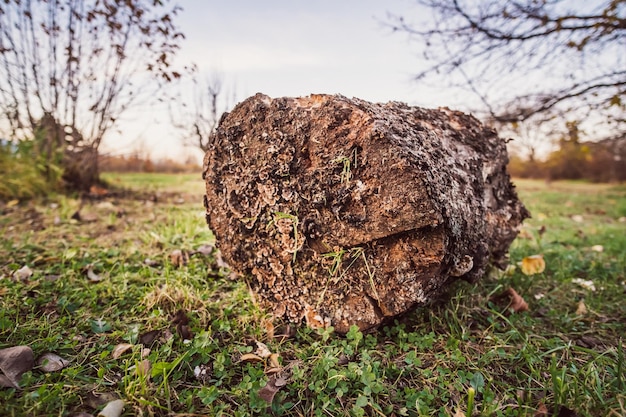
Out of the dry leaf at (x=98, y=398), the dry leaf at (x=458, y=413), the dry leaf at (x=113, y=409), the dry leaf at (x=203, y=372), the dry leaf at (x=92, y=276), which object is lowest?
the dry leaf at (x=458, y=413)

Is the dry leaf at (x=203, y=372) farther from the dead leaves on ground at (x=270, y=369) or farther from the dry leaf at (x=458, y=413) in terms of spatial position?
the dry leaf at (x=458, y=413)

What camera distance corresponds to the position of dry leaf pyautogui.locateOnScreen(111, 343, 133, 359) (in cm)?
152

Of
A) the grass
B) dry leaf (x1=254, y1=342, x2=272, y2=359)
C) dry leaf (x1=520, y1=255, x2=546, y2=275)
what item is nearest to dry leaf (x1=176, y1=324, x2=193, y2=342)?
the grass

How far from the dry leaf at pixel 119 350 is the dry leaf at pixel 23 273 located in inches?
42.1

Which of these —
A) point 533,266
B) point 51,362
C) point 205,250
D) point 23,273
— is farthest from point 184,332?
point 533,266

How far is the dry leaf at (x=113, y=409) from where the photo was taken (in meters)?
1.17

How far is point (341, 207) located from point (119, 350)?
110 centimetres

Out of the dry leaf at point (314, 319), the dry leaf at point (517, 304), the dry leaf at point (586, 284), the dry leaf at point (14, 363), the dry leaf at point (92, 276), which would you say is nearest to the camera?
the dry leaf at point (14, 363)

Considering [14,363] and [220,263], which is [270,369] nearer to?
[14,363]

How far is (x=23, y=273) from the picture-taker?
2.23 m

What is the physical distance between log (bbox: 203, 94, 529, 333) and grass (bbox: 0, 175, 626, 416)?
208 millimetres

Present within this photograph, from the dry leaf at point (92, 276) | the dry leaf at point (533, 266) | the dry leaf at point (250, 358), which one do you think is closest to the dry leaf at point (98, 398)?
the dry leaf at point (250, 358)

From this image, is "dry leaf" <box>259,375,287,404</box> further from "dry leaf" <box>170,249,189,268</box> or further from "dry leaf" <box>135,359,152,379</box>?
"dry leaf" <box>170,249,189,268</box>

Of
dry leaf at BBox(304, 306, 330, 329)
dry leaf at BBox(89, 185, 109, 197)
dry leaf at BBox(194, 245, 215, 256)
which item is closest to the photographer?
dry leaf at BBox(304, 306, 330, 329)
